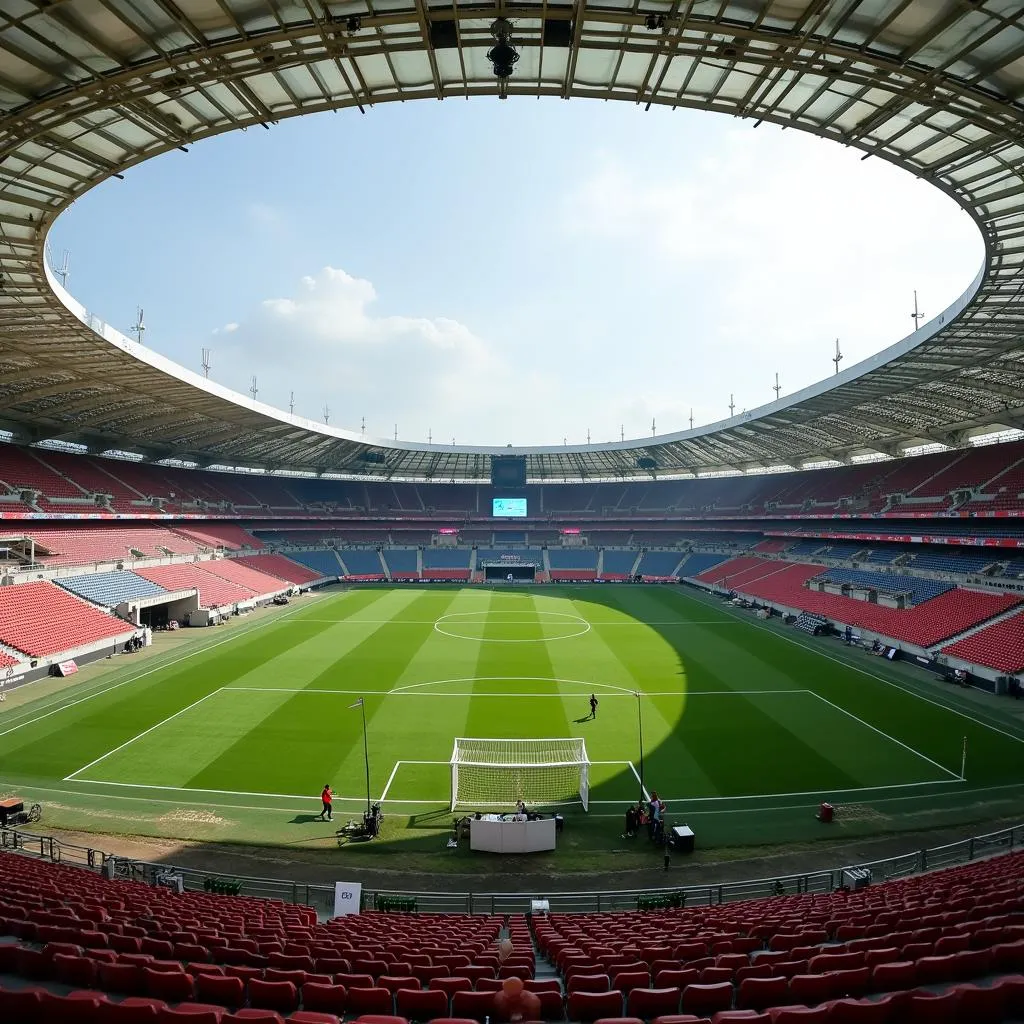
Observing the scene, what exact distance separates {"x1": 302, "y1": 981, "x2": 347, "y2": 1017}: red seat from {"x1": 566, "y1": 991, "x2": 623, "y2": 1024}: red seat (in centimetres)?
257

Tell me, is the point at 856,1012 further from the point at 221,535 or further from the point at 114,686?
the point at 221,535

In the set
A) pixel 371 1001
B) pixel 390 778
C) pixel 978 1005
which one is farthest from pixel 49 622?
pixel 978 1005

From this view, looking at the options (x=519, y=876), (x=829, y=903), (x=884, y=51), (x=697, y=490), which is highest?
(x=884, y=51)

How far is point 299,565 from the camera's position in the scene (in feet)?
240

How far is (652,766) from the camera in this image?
2212 cm

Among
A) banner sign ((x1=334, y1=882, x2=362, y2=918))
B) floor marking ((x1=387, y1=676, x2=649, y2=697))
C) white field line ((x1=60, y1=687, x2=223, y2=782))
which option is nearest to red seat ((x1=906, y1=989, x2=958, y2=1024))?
banner sign ((x1=334, y1=882, x2=362, y2=918))

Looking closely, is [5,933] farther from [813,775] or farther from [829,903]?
[813,775]

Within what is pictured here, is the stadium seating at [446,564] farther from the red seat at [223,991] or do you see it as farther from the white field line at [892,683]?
the red seat at [223,991]

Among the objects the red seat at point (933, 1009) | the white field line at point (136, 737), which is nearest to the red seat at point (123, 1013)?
the red seat at point (933, 1009)

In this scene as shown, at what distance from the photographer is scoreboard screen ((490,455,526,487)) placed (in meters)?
79.2

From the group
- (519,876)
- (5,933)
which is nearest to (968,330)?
(519,876)

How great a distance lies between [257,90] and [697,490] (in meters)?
78.4

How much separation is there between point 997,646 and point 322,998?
122ft

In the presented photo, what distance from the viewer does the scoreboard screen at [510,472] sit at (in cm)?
7925
